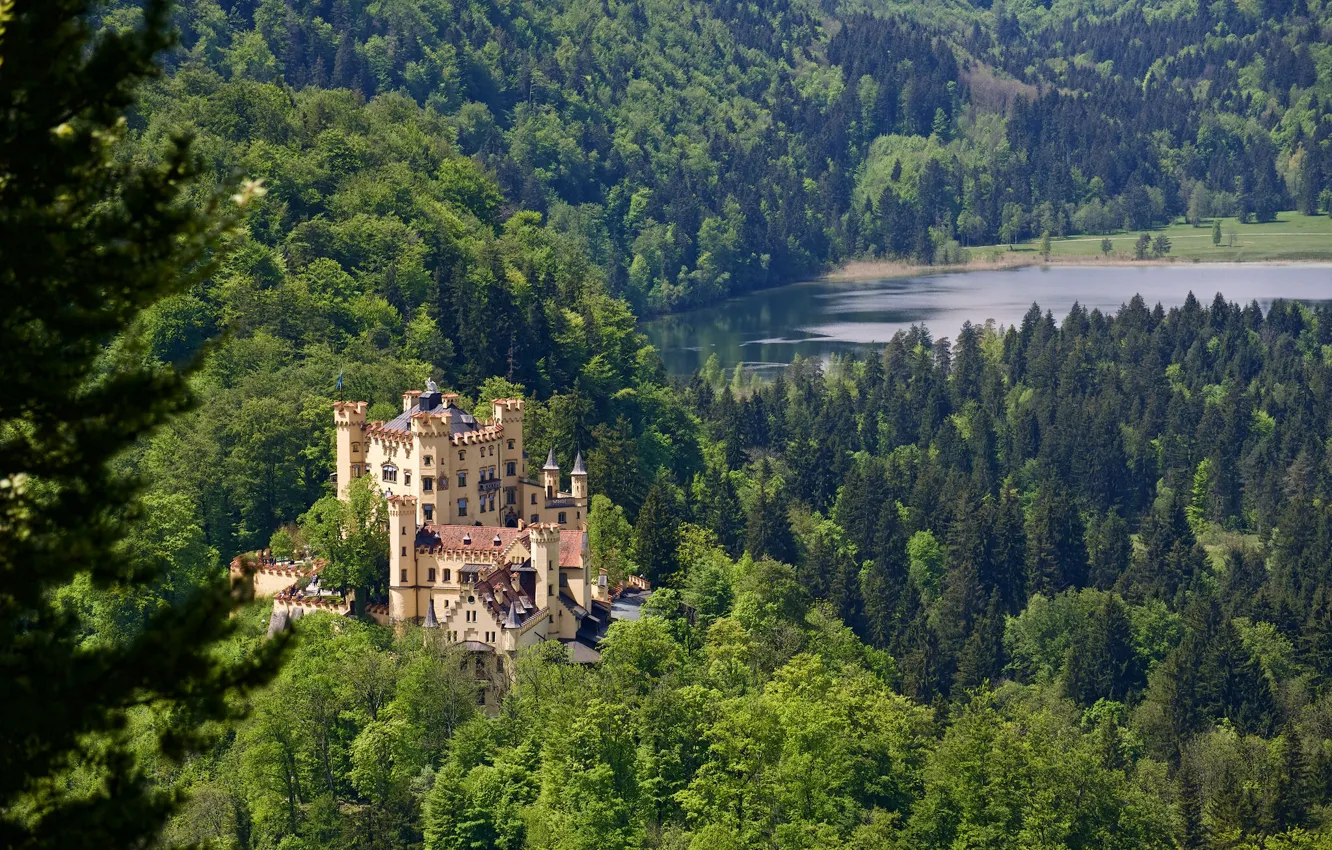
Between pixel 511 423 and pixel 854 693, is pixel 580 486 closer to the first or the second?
pixel 511 423

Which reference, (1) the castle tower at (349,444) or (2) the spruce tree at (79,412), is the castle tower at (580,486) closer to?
(1) the castle tower at (349,444)

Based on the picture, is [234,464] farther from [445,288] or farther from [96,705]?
[96,705]

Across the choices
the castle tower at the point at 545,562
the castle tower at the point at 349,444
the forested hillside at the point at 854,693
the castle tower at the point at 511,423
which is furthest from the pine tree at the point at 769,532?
the castle tower at the point at 545,562

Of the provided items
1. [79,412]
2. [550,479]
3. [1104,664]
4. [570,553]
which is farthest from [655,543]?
[79,412]

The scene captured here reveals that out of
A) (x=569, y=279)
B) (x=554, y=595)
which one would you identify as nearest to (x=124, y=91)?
(x=554, y=595)

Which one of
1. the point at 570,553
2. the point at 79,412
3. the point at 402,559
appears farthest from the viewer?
the point at 570,553

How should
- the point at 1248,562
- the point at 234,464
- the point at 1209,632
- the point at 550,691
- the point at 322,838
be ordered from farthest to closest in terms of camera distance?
the point at 1248,562, the point at 1209,632, the point at 234,464, the point at 550,691, the point at 322,838
